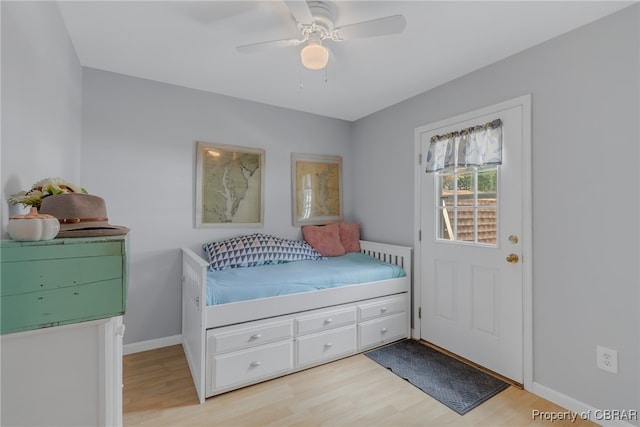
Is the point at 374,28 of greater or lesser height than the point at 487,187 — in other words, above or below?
above

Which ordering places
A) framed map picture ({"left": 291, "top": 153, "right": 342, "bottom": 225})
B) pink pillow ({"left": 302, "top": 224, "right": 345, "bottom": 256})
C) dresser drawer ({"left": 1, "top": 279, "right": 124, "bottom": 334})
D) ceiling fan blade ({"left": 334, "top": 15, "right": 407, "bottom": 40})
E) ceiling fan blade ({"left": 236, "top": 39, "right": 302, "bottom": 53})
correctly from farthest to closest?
framed map picture ({"left": 291, "top": 153, "right": 342, "bottom": 225})
pink pillow ({"left": 302, "top": 224, "right": 345, "bottom": 256})
ceiling fan blade ({"left": 236, "top": 39, "right": 302, "bottom": 53})
ceiling fan blade ({"left": 334, "top": 15, "right": 407, "bottom": 40})
dresser drawer ({"left": 1, "top": 279, "right": 124, "bottom": 334})

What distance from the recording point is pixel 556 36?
6.52 ft

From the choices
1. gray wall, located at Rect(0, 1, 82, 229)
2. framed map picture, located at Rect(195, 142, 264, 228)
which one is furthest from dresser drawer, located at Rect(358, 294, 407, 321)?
gray wall, located at Rect(0, 1, 82, 229)

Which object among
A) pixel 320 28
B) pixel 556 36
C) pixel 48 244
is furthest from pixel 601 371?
pixel 48 244

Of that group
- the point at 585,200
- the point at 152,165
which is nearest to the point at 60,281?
the point at 152,165

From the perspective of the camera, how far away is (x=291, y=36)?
2.05m

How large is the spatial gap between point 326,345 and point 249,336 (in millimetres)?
663

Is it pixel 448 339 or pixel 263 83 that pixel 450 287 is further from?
pixel 263 83

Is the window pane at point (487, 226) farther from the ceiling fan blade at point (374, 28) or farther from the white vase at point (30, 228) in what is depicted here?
the white vase at point (30, 228)

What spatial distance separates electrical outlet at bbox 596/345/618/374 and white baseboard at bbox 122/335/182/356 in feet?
10.3

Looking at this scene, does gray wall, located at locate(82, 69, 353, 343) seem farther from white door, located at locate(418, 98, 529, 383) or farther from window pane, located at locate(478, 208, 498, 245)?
window pane, located at locate(478, 208, 498, 245)

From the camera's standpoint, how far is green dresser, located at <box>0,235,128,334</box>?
794mm

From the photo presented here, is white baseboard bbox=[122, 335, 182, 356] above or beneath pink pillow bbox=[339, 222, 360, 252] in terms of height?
beneath

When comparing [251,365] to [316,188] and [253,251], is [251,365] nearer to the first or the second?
[253,251]
